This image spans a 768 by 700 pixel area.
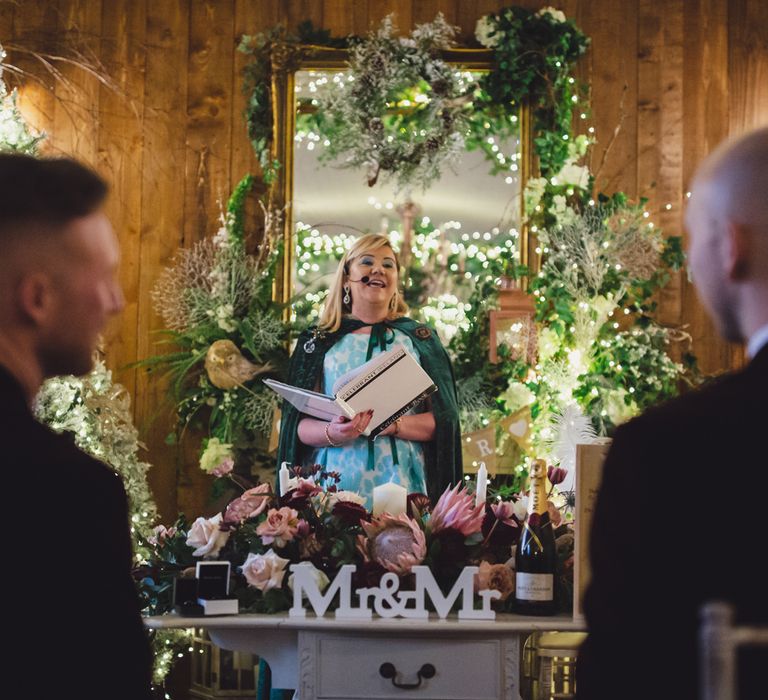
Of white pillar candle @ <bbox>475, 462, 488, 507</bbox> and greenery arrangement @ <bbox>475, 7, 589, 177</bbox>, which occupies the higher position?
greenery arrangement @ <bbox>475, 7, 589, 177</bbox>

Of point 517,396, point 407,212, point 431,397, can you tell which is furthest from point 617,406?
point 407,212

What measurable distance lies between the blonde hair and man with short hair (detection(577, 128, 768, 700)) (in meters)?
2.55

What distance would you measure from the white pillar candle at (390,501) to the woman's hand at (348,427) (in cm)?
83

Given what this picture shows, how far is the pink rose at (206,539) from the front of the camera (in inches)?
88.2

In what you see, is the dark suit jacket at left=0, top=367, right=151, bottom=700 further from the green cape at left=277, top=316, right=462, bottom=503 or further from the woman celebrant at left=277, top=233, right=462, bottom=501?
the green cape at left=277, top=316, right=462, bottom=503

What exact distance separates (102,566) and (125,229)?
13.1 ft

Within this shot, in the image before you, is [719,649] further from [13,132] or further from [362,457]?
[13,132]

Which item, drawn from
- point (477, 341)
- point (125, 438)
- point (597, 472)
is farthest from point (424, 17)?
point (597, 472)

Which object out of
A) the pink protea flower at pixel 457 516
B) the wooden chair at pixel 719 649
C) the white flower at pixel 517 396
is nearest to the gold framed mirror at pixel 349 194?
the white flower at pixel 517 396

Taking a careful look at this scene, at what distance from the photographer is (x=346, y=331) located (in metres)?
3.53

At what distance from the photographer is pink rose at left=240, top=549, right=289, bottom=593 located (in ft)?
7.20

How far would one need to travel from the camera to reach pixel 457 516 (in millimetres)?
2244

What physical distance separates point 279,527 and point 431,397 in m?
1.32

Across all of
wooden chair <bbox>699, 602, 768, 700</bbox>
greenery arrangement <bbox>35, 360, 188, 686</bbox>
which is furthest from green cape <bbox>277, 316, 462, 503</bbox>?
wooden chair <bbox>699, 602, 768, 700</bbox>
